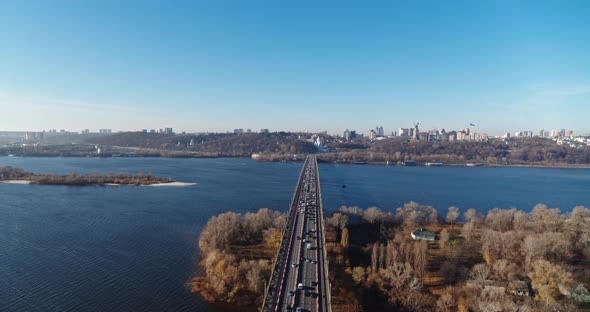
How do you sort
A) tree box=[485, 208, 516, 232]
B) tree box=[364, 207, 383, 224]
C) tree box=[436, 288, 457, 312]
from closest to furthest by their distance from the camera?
Answer: tree box=[436, 288, 457, 312] < tree box=[485, 208, 516, 232] < tree box=[364, 207, 383, 224]

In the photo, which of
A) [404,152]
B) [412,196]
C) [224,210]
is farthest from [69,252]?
[404,152]

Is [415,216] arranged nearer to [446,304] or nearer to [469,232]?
[469,232]

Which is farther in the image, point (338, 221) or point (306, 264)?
point (338, 221)

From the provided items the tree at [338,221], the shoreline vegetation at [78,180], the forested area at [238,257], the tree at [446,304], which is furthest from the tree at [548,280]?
the shoreline vegetation at [78,180]

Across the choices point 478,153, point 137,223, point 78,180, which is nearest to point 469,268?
point 137,223

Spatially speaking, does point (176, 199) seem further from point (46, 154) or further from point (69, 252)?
point (46, 154)

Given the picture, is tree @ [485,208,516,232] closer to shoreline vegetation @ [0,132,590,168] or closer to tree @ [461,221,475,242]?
tree @ [461,221,475,242]

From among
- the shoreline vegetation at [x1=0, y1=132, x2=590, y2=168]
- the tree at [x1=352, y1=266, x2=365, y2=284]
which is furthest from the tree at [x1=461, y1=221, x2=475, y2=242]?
the shoreline vegetation at [x1=0, y1=132, x2=590, y2=168]
